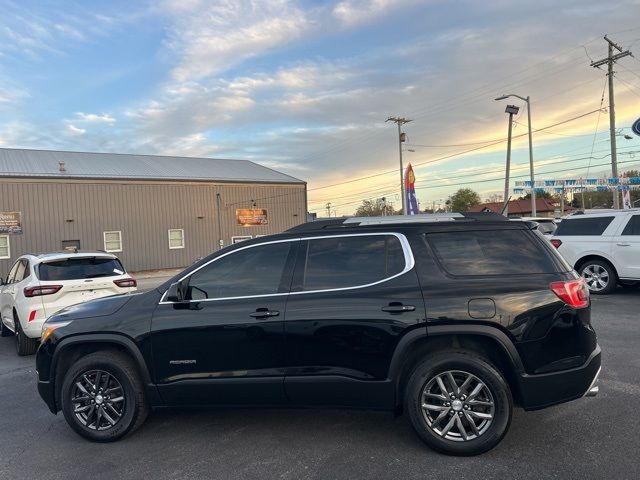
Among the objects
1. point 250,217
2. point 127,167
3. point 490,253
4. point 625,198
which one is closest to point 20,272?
point 490,253

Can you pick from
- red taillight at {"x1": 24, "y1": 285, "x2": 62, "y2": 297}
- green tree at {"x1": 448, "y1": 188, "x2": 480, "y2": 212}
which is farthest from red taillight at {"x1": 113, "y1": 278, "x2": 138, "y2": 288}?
green tree at {"x1": 448, "y1": 188, "x2": 480, "y2": 212}

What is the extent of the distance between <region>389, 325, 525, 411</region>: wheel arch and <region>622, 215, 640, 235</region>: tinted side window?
328 inches

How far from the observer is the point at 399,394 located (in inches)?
150

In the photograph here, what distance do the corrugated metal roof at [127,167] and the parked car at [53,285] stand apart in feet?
95.5

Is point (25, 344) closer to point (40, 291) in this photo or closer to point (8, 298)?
point (40, 291)

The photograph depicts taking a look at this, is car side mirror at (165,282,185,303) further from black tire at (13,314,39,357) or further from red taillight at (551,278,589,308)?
black tire at (13,314,39,357)

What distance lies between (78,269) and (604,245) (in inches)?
395

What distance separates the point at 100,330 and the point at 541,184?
34023 mm

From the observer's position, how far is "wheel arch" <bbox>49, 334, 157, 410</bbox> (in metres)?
4.11

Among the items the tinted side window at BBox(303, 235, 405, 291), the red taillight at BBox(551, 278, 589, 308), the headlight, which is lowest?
the headlight

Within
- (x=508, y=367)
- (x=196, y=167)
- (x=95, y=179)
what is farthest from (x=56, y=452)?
(x=196, y=167)

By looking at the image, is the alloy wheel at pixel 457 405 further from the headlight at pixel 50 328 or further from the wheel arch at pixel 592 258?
the wheel arch at pixel 592 258

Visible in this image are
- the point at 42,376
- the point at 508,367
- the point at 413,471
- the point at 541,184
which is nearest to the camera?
the point at 413,471

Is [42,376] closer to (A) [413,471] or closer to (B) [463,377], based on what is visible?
(A) [413,471]
